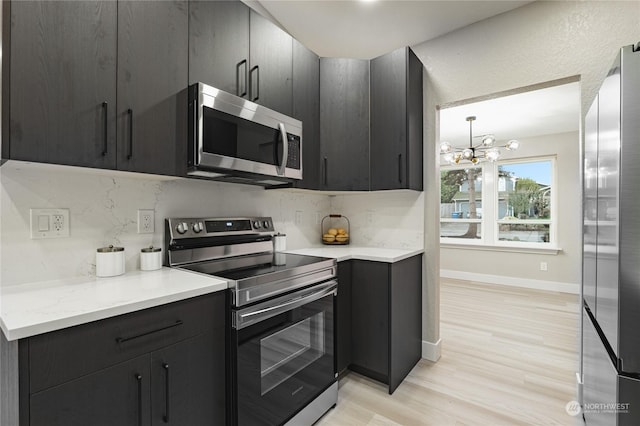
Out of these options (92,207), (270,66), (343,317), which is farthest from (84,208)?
(343,317)

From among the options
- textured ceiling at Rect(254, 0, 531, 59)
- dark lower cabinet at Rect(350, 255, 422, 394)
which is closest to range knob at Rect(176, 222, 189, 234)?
dark lower cabinet at Rect(350, 255, 422, 394)

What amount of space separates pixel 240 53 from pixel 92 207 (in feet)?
3.69

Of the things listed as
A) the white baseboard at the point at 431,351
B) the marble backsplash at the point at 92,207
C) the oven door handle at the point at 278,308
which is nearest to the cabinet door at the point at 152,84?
the marble backsplash at the point at 92,207

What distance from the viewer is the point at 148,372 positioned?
42.9 inches

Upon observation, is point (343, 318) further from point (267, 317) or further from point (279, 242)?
point (267, 317)

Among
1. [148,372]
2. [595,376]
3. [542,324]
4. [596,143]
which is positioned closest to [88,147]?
[148,372]

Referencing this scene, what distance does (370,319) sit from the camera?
2156mm

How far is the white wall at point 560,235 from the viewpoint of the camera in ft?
15.6

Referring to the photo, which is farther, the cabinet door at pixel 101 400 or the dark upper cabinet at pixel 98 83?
the dark upper cabinet at pixel 98 83

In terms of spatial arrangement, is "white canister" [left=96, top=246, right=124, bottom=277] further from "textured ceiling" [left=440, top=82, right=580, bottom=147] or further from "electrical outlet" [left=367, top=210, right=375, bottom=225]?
"textured ceiling" [left=440, top=82, right=580, bottom=147]

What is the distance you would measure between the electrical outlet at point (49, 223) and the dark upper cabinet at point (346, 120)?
163 centimetres

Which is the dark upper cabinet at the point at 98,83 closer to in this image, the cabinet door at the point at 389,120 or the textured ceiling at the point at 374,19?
the textured ceiling at the point at 374,19

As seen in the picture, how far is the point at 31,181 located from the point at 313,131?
1.63 metres

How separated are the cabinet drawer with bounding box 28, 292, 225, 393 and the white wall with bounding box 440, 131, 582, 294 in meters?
5.40
